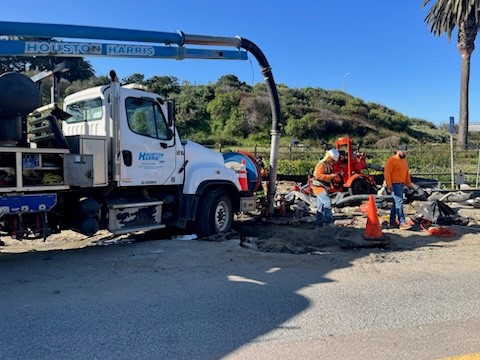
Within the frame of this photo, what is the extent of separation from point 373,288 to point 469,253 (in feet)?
10.0

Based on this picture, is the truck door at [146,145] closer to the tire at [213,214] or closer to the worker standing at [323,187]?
the tire at [213,214]

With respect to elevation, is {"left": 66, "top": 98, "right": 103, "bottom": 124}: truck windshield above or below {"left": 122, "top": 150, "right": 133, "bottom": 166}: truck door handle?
above

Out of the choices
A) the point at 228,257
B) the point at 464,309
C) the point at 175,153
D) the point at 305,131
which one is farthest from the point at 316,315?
the point at 305,131

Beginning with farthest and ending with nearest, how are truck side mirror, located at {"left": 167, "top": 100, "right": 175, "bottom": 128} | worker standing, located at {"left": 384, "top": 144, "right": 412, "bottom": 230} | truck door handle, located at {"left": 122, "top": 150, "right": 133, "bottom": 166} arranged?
worker standing, located at {"left": 384, "top": 144, "right": 412, "bottom": 230} → truck side mirror, located at {"left": 167, "top": 100, "right": 175, "bottom": 128} → truck door handle, located at {"left": 122, "top": 150, "right": 133, "bottom": 166}

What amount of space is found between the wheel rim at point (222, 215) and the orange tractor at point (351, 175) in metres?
6.59

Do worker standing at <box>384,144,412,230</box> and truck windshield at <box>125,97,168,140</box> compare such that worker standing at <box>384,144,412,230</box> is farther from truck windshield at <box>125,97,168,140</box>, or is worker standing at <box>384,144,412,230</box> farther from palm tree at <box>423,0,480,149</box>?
palm tree at <box>423,0,480,149</box>

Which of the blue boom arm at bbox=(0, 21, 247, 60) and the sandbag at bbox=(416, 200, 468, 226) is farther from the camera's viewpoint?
the sandbag at bbox=(416, 200, 468, 226)

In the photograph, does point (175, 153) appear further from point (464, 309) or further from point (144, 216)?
point (464, 309)

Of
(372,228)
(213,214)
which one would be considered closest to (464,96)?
(372,228)

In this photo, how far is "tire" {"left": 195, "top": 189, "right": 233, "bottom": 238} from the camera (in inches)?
378

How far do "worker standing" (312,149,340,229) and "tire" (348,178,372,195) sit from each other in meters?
5.15

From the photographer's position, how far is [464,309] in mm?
5250

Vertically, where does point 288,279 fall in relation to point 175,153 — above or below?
below

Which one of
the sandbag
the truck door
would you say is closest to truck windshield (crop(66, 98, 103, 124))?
the truck door
